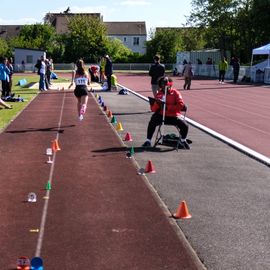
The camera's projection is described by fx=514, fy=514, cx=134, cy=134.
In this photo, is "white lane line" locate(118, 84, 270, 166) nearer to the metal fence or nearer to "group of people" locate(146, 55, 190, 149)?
"group of people" locate(146, 55, 190, 149)

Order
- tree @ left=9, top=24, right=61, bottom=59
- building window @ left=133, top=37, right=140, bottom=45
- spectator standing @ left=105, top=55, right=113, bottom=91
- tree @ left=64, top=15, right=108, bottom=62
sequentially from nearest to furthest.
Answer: spectator standing @ left=105, top=55, right=113, bottom=91 → tree @ left=64, top=15, right=108, bottom=62 → tree @ left=9, top=24, right=61, bottom=59 → building window @ left=133, top=37, right=140, bottom=45

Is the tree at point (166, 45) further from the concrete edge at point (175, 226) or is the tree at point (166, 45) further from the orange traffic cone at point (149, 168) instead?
the concrete edge at point (175, 226)

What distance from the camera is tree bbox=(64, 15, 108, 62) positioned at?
238ft

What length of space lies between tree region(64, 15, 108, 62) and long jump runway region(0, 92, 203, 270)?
63.2 m

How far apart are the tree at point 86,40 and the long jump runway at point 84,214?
6315cm

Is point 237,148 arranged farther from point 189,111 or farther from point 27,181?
point 189,111

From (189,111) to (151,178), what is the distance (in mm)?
10797

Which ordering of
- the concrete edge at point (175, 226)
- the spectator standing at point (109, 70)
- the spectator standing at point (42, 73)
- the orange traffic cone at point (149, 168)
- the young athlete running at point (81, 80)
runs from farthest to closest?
1. the spectator standing at point (109, 70)
2. the spectator standing at point (42, 73)
3. the young athlete running at point (81, 80)
4. the orange traffic cone at point (149, 168)
5. the concrete edge at point (175, 226)

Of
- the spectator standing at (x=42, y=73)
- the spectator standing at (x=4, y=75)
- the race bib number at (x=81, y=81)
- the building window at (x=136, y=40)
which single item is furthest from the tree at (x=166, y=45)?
the race bib number at (x=81, y=81)

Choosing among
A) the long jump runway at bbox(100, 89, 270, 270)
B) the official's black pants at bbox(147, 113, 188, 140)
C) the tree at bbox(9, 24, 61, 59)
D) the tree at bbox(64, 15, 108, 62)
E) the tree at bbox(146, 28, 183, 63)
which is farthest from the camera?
the tree at bbox(9, 24, 61, 59)

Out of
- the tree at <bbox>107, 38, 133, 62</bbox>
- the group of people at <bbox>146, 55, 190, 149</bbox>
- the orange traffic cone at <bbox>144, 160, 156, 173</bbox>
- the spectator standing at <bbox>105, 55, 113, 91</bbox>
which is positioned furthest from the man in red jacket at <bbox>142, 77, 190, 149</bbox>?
the tree at <bbox>107, 38, 133, 62</bbox>

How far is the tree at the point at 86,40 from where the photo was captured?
7262cm

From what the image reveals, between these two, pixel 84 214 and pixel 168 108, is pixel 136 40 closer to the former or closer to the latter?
pixel 168 108

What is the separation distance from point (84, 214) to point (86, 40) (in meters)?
68.9
